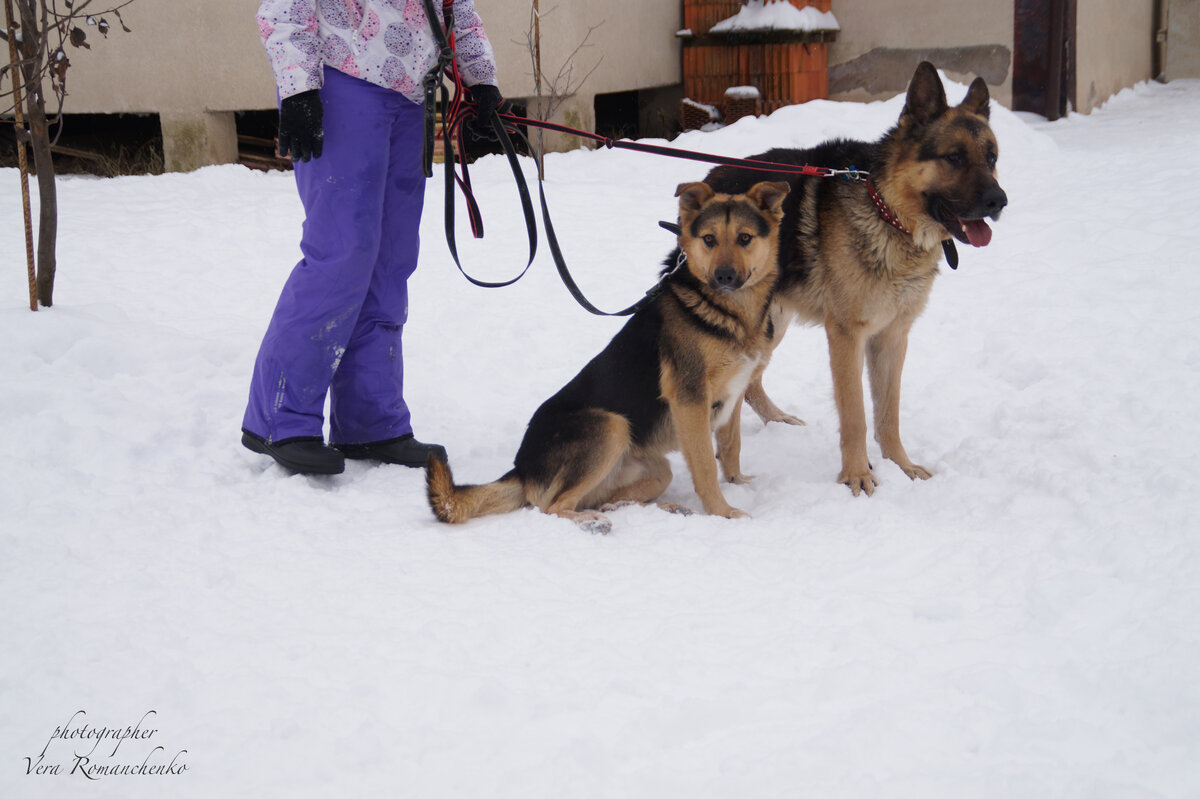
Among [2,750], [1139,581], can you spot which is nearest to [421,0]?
[2,750]

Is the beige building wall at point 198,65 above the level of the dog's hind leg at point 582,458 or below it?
above

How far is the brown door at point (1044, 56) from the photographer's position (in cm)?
1019

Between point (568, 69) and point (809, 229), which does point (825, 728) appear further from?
point (568, 69)

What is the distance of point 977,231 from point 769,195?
82cm

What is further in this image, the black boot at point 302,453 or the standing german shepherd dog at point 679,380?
the black boot at point 302,453

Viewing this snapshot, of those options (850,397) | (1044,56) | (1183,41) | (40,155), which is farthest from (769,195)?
(1183,41)

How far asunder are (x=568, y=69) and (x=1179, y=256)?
5.61 m

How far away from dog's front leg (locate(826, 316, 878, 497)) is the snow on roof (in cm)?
683

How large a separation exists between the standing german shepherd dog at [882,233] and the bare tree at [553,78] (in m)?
4.84

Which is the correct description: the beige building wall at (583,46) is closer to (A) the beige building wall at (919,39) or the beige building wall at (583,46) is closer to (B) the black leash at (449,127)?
(A) the beige building wall at (919,39)

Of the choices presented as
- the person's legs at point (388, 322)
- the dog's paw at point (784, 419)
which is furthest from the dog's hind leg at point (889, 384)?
the person's legs at point (388, 322)

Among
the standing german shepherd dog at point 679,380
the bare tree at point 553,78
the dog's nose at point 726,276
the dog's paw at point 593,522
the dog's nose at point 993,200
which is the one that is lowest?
the dog's paw at point 593,522

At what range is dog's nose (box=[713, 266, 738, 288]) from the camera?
3221mm

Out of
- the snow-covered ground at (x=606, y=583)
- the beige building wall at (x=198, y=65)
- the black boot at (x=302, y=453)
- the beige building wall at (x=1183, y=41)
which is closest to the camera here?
the snow-covered ground at (x=606, y=583)
